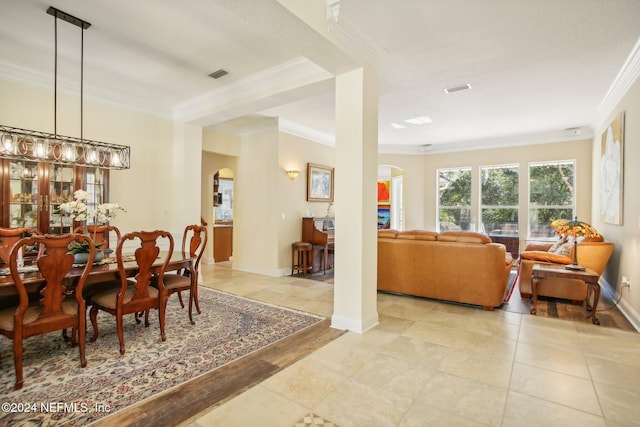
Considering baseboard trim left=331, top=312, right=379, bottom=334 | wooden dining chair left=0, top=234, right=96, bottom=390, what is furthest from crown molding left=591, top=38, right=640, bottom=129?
wooden dining chair left=0, top=234, right=96, bottom=390

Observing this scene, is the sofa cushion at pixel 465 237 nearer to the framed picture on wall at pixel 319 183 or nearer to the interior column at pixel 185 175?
the framed picture on wall at pixel 319 183

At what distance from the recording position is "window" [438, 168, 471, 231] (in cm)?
787

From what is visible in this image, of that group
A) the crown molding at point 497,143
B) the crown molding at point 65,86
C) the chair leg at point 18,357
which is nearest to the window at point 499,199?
the crown molding at point 497,143

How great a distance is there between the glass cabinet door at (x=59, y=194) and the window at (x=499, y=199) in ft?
25.7

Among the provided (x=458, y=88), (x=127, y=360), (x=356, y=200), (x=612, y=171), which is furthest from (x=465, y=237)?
(x=127, y=360)

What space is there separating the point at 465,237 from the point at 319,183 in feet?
11.4

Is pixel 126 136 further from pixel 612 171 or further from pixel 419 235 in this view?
pixel 612 171

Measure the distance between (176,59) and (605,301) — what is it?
20.0 ft

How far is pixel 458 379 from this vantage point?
2297 millimetres

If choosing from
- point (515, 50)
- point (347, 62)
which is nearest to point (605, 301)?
point (515, 50)

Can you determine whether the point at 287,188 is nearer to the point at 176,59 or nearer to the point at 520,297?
the point at 176,59

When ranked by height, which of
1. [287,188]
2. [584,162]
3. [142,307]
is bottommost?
[142,307]

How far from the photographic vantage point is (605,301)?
168 inches

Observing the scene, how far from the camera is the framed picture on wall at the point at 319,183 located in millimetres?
6548
